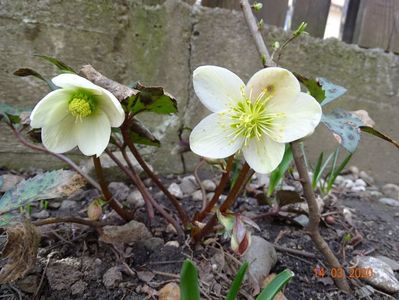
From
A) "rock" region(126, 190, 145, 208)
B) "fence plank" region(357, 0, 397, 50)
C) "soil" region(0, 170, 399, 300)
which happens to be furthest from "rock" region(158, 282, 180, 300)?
"fence plank" region(357, 0, 397, 50)

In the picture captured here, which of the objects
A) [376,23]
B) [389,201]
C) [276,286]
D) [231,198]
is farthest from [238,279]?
[376,23]

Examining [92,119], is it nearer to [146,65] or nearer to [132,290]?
[132,290]

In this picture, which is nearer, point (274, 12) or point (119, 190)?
point (119, 190)

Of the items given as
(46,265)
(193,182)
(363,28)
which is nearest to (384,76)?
(363,28)

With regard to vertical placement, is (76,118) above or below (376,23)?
below

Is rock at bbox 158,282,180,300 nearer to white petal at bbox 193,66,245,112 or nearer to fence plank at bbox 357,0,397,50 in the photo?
white petal at bbox 193,66,245,112

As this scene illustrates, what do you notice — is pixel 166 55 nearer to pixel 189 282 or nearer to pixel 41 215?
pixel 41 215

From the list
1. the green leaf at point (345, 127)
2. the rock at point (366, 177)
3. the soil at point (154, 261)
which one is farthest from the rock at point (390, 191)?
the green leaf at point (345, 127)
